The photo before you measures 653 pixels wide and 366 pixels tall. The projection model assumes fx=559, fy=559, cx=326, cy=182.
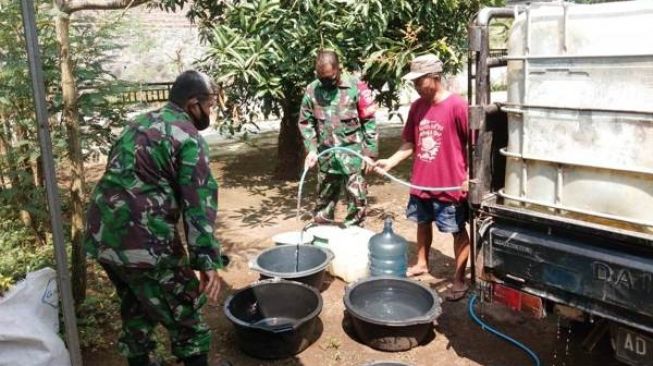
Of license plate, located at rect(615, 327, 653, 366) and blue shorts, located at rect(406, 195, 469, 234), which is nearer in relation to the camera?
license plate, located at rect(615, 327, 653, 366)

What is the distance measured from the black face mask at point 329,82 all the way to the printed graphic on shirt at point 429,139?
1.32 m

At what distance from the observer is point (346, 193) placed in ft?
18.2

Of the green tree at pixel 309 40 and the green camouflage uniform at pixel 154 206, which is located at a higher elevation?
the green tree at pixel 309 40

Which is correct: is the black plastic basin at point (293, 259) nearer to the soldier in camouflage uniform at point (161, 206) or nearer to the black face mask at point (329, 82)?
the soldier in camouflage uniform at point (161, 206)

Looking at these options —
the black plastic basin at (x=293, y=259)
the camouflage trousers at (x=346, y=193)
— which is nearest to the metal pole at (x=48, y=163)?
the black plastic basin at (x=293, y=259)

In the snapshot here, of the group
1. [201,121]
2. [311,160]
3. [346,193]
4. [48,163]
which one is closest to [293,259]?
[311,160]

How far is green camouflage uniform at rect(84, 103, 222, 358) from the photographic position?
2.66 metres

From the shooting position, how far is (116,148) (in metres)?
2.74

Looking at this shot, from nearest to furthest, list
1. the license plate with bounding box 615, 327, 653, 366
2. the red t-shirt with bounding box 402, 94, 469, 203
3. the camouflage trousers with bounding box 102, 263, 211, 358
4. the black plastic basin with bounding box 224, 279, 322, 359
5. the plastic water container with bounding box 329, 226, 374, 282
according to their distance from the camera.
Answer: the license plate with bounding box 615, 327, 653, 366 → the camouflage trousers with bounding box 102, 263, 211, 358 → the black plastic basin with bounding box 224, 279, 322, 359 → the red t-shirt with bounding box 402, 94, 469, 203 → the plastic water container with bounding box 329, 226, 374, 282

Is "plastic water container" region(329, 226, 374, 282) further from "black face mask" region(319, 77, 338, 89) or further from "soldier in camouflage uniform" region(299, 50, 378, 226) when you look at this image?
"black face mask" region(319, 77, 338, 89)

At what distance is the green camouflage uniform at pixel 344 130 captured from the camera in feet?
17.2

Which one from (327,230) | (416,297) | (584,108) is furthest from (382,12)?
(584,108)

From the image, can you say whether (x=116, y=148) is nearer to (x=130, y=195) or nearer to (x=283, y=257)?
(x=130, y=195)

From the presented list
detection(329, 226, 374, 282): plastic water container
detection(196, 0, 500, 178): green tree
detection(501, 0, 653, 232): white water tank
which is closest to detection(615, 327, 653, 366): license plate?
detection(501, 0, 653, 232): white water tank
